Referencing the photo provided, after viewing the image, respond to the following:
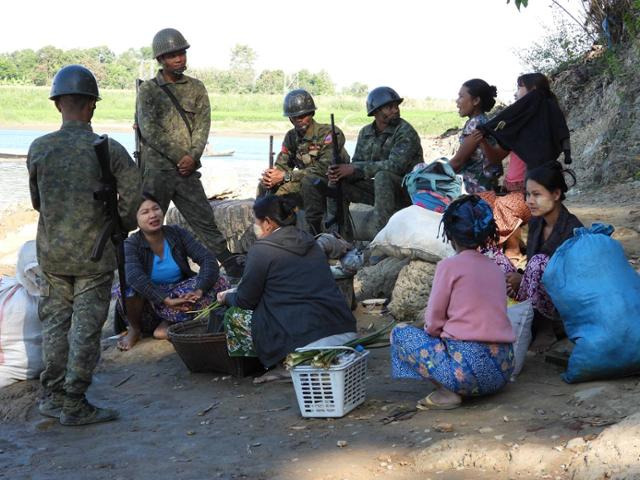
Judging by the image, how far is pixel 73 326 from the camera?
5.50 meters

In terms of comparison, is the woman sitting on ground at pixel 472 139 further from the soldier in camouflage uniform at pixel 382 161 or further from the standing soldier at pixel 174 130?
the standing soldier at pixel 174 130

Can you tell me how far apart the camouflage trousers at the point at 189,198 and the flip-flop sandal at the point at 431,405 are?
12.8 ft

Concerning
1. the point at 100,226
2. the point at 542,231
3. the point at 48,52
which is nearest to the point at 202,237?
the point at 100,226

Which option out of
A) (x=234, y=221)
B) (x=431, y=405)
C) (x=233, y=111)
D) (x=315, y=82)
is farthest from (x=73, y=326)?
(x=315, y=82)

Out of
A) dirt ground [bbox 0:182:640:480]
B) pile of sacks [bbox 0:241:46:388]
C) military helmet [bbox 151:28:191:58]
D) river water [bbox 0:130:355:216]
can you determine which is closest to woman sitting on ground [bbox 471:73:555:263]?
dirt ground [bbox 0:182:640:480]

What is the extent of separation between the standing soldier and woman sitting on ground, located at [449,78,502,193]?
2.31 m

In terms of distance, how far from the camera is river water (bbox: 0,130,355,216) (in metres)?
13.6

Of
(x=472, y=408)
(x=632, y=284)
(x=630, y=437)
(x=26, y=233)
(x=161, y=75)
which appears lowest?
(x=26, y=233)

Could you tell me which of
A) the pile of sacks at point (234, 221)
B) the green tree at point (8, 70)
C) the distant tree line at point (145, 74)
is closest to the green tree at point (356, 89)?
the distant tree line at point (145, 74)

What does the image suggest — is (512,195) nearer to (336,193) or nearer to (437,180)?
(437,180)

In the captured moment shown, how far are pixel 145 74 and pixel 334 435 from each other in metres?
72.2

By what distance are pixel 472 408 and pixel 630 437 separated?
4.00 feet

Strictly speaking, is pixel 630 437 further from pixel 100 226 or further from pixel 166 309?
pixel 166 309

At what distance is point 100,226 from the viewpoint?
553 cm
